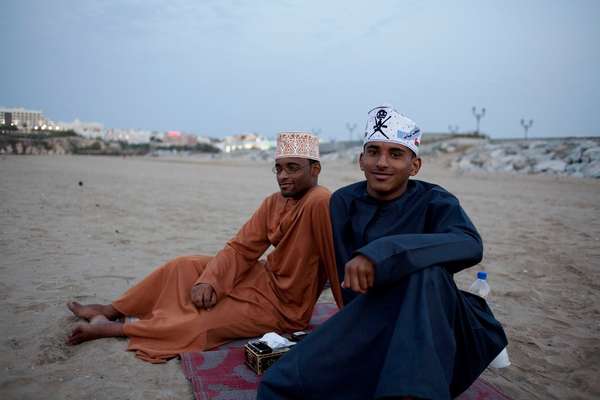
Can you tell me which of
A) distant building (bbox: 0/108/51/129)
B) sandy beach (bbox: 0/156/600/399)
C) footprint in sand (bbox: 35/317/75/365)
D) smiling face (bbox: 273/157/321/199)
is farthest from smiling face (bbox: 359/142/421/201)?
distant building (bbox: 0/108/51/129)

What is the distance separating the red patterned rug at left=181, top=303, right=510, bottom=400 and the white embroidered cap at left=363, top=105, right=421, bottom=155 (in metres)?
1.43

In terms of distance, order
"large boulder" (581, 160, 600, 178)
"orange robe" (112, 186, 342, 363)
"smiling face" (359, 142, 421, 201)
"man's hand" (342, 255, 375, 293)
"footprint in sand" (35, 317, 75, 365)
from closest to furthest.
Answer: "man's hand" (342, 255, 375, 293)
"smiling face" (359, 142, 421, 201)
"footprint in sand" (35, 317, 75, 365)
"orange robe" (112, 186, 342, 363)
"large boulder" (581, 160, 600, 178)

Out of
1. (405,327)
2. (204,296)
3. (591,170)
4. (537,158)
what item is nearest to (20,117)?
(204,296)

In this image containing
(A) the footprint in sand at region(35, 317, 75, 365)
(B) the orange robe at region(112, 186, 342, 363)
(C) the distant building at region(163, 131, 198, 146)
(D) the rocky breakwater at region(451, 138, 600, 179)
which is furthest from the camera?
(C) the distant building at region(163, 131, 198, 146)

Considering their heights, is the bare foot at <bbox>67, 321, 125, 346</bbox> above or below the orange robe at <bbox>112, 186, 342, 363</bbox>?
below

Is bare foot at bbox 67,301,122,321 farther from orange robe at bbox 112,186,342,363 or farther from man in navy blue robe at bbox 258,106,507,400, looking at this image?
man in navy blue robe at bbox 258,106,507,400

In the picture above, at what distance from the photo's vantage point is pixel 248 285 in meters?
3.24

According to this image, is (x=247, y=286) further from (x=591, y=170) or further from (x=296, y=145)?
(x=591, y=170)

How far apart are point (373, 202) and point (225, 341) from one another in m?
1.49

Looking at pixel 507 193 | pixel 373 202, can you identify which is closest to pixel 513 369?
pixel 373 202

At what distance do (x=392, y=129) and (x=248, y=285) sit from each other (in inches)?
62.6

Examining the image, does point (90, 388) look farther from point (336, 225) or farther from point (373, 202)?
point (373, 202)

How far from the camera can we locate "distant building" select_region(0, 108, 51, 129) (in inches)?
229

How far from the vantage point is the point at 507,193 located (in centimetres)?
1457
